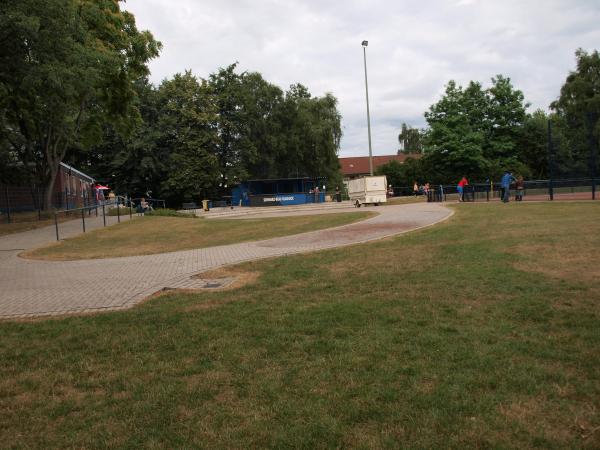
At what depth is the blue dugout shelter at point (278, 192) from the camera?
50.1 m

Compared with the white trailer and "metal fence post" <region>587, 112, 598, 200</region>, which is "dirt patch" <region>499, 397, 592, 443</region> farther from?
the white trailer

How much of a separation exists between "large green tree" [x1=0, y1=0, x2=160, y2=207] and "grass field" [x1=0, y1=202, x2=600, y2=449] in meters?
13.7

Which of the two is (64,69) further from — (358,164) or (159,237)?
(358,164)

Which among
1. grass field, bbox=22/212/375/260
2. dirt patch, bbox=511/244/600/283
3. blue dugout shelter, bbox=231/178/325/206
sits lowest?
dirt patch, bbox=511/244/600/283

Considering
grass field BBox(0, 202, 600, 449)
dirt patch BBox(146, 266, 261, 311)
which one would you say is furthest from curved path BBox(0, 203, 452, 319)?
grass field BBox(0, 202, 600, 449)

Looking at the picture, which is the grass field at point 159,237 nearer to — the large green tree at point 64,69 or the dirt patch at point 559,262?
the large green tree at point 64,69

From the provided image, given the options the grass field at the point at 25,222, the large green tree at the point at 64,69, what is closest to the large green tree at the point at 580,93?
the large green tree at the point at 64,69

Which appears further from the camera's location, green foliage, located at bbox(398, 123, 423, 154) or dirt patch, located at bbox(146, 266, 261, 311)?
green foliage, located at bbox(398, 123, 423, 154)

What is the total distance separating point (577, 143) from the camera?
27625 millimetres

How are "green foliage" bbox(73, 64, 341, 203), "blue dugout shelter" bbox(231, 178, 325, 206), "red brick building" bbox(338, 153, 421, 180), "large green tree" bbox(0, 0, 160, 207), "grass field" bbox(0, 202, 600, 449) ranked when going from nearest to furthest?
"grass field" bbox(0, 202, 600, 449), "large green tree" bbox(0, 0, 160, 207), "blue dugout shelter" bbox(231, 178, 325, 206), "green foliage" bbox(73, 64, 341, 203), "red brick building" bbox(338, 153, 421, 180)

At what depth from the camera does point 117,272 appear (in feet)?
33.8

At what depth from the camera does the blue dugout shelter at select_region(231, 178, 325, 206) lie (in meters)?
50.1

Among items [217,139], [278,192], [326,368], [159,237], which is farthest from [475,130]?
[326,368]

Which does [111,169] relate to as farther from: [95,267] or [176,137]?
[95,267]
